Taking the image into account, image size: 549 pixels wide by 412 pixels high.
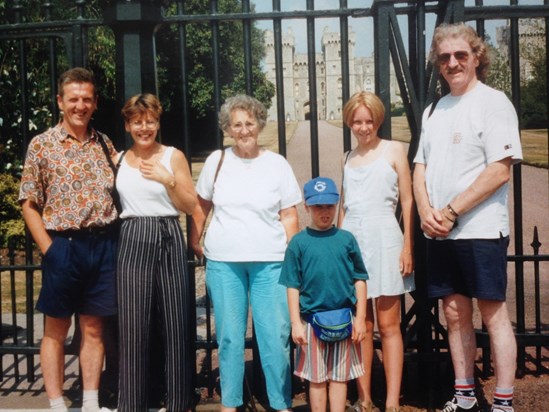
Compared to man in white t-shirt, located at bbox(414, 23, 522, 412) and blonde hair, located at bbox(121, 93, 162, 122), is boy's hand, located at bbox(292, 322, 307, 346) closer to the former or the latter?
man in white t-shirt, located at bbox(414, 23, 522, 412)

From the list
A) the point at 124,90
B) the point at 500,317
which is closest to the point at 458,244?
the point at 500,317

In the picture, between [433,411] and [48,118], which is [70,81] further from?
[48,118]

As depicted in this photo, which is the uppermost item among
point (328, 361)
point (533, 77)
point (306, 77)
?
point (306, 77)

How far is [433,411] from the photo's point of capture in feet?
12.3

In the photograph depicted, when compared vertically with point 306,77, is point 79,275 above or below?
below

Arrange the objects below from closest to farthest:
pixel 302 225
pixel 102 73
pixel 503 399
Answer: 1. pixel 503 399
2. pixel 302 225
3. pixel 102 73

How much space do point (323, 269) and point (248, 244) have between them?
0.43 m

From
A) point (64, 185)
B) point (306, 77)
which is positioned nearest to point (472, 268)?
point (64, 185)

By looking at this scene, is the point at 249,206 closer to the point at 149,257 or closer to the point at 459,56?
the point at 149,257

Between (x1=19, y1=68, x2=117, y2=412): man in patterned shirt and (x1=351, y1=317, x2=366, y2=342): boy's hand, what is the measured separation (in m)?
1.35

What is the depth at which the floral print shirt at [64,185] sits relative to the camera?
338 cm

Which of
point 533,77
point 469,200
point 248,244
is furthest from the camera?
point 533,77

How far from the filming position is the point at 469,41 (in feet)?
10.5

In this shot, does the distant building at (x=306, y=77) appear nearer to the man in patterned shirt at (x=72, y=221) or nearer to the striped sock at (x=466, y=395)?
the man in patterned shirt at (x=72, y=221)
